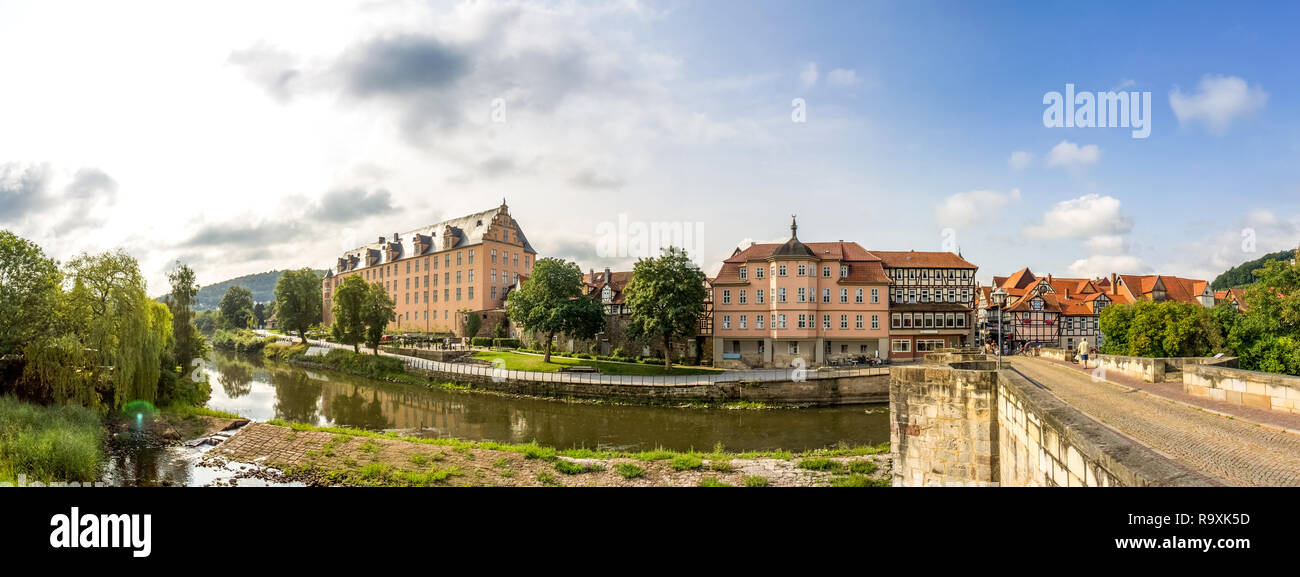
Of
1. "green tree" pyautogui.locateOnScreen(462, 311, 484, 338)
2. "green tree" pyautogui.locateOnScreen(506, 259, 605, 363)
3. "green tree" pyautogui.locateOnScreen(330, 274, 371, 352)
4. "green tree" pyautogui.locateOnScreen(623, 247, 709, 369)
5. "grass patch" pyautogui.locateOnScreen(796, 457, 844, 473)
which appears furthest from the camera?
"green tree" pyautogui.locateOnScreen(462, 311, 484, 338)

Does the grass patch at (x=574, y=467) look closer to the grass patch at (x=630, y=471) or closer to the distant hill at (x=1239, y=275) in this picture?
the grass patch at (x=630, y=471)

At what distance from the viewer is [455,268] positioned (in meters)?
58.5

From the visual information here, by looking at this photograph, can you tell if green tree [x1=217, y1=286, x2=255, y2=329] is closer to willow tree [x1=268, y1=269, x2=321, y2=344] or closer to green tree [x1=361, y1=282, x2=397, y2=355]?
willow tree [x1=268, y1=269, x2=321, y2=344]

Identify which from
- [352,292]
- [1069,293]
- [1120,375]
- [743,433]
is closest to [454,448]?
[743,433]

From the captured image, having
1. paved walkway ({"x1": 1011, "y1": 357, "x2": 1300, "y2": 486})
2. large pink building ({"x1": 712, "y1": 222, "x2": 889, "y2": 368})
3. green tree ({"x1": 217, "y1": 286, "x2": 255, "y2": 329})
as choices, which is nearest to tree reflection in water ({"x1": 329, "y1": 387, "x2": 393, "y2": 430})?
large pink building ({"x1": 712, "y1": 222, "x2": 889, "y2": 368})

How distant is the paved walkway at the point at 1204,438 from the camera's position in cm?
629

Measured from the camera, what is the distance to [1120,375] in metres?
17.5

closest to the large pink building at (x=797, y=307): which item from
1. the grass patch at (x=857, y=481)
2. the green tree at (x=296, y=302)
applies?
the grass patch at (x=857, y=481)

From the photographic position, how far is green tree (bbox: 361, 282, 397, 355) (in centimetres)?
4309

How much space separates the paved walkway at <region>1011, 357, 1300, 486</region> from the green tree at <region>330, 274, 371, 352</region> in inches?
1807

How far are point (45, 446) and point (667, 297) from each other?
28322 mm

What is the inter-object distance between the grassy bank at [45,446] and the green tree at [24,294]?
2192mm

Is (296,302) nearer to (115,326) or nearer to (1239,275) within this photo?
(115,326)

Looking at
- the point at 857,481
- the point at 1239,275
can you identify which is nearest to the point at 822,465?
the point at 857,481
